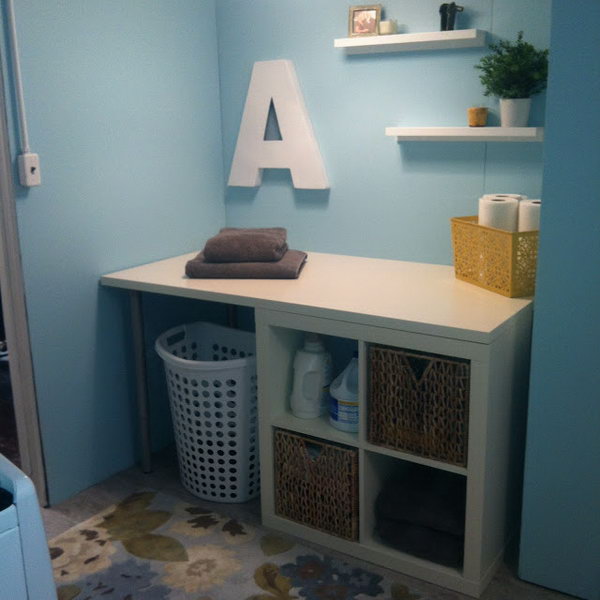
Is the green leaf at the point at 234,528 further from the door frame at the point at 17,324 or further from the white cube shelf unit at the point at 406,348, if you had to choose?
the door frame at the point at 17,324

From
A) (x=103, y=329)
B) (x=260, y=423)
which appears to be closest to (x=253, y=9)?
(x=103, y=329)

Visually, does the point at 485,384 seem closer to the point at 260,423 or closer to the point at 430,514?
the point at 430,514

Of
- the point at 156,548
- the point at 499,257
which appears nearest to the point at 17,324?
the point at 156,548

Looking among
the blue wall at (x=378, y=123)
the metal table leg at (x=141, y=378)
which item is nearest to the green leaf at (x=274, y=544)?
the metal table leg at (x=141, y=378)

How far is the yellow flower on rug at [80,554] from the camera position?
2066mm

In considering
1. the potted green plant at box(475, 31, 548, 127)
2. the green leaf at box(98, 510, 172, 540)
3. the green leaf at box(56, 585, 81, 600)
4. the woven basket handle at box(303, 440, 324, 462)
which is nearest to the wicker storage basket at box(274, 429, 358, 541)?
A: the woven basket handle at box(303, 440, 324, 462)

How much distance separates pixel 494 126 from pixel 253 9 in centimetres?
100

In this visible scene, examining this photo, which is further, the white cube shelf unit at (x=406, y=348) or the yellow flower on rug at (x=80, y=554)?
the yellow flower on rug at (x=80, y=554)

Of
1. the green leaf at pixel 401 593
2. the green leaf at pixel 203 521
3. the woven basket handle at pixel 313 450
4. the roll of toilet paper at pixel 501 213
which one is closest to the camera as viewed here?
the green leaf at pixel 401 593

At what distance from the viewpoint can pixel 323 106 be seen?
8.52 ft

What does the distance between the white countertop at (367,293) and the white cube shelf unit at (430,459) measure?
0.03 m

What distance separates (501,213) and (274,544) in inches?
45.8

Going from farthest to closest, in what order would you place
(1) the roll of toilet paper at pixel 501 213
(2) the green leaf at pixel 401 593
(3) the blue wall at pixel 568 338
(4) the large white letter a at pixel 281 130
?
1. (4) the large white letter a at pixel 281 130
2. (1) the roll of toilet paper at pixel 501 213
3. (2) the green leaf at pixel 401 593
4. (3) the blue wall at pixel 568 338

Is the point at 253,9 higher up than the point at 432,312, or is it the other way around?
the point at 253,9
